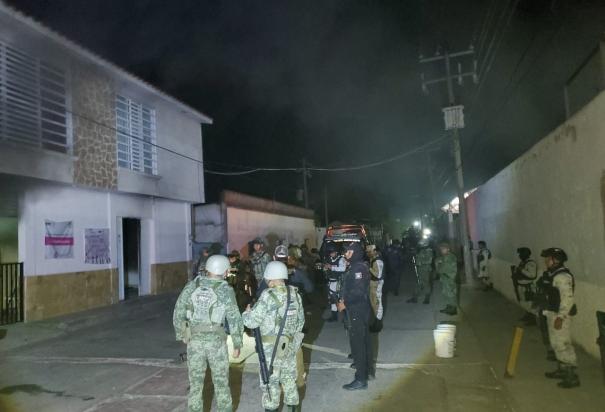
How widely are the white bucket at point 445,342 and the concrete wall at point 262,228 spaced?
11.1m

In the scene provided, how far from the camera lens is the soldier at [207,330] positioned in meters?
4.25

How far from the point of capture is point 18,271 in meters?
10.0

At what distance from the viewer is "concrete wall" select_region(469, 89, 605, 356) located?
5.96 meters

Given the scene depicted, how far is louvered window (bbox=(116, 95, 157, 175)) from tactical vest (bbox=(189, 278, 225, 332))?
9.06 m

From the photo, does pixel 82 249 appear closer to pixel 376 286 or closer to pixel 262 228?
pixel 376 286

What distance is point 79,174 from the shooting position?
1096cm

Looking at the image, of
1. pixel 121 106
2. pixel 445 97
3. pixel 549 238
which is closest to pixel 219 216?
pixel 121 106

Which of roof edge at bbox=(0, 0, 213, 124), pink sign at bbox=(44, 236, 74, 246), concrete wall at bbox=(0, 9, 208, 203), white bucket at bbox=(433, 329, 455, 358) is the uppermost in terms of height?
roof edge at bbox=(0, 0, 213, 124)

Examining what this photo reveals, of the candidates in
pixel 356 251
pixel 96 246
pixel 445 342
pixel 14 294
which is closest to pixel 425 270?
pixel 445 342

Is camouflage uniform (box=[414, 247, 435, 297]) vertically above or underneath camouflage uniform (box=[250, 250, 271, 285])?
underneath

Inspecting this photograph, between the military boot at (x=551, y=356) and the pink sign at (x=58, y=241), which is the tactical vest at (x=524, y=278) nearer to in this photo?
the military boot at (x=551, y=356)

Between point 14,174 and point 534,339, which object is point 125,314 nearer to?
point 14,174

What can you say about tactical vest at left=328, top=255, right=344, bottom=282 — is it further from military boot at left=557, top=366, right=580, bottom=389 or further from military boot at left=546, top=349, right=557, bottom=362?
military boot at left=557, top=366, right=580, bottom=389

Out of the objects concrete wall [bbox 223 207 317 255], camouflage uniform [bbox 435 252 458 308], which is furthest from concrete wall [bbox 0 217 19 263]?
camouflage uniform [bbox 435 252 458 308]
